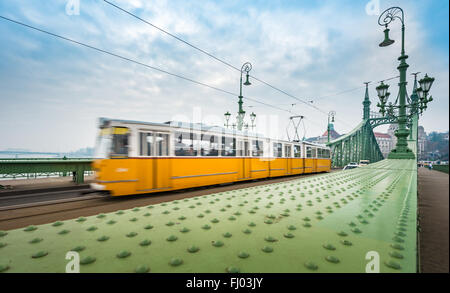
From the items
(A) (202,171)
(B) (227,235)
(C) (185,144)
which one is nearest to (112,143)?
(C) (185,144)

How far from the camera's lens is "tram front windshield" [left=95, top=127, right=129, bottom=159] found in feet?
20.6

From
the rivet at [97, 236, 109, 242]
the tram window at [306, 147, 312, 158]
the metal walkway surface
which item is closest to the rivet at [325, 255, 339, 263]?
the metal walkway surface

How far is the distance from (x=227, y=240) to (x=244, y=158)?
867cm

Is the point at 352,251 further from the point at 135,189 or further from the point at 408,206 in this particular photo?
the point at 135,189

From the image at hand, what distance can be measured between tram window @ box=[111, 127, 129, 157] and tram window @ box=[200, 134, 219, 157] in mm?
2892

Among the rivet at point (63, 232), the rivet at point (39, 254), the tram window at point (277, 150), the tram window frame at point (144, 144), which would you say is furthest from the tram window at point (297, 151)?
the rivet at point (39, 254)

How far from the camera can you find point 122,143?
639 centimetres

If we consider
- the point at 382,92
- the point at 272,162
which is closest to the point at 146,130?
the point at 272,162

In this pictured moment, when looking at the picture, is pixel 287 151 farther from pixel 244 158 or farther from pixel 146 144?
pixel 146 144

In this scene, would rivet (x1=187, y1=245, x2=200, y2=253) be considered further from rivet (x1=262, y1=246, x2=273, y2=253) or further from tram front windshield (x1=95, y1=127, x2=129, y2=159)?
tram front windshield (x1=95, y1=127, x2=129, y2=159)

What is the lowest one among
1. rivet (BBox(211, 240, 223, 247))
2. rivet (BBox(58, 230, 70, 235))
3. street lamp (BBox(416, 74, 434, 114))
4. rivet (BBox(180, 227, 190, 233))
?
rivet (BBox(58, 230, 70, 235))

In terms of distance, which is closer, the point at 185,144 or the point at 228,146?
the point at 185,144

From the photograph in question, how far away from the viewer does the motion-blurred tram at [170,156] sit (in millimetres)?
6289

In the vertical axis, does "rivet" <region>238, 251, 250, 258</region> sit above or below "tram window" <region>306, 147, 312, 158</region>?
below
